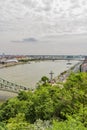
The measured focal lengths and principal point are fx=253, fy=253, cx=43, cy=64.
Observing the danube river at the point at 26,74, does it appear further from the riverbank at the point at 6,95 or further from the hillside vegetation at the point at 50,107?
the hillside vegetation at the point at 50,107

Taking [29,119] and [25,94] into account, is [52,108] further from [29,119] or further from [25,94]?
[25,94]

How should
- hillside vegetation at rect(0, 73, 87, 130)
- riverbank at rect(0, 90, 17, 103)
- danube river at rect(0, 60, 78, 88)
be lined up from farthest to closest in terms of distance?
danube river at rect(0, 60, 78, 88) < riverbank at rect(0, 90, 17, 103) < hillside vegetation at rect(0, 73, 87, 130)

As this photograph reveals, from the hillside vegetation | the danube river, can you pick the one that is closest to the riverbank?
the danube river

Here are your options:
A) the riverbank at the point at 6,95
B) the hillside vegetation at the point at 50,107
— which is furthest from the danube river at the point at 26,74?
the hillside vegetation at the point at 50,107

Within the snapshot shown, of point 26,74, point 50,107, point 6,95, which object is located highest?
point 50,107

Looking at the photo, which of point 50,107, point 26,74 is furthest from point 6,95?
point 26,74

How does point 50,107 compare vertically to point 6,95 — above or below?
above

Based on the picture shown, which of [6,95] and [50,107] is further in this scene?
[6,95]

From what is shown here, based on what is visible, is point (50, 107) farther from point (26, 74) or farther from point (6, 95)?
point (26, 74)

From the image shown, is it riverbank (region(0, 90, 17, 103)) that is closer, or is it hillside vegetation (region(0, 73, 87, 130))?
hillside vegetation (region(0, 73, 87, 130))

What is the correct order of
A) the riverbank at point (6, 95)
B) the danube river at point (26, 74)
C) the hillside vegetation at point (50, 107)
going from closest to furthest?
the hillside vegetation at point (50, 107)
the riverbank at point (6, 95)
the danube river at point (26, 74)

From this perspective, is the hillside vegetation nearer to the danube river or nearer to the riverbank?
the riverbank

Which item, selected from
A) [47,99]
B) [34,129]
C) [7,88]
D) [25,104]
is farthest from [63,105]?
[7,88]
